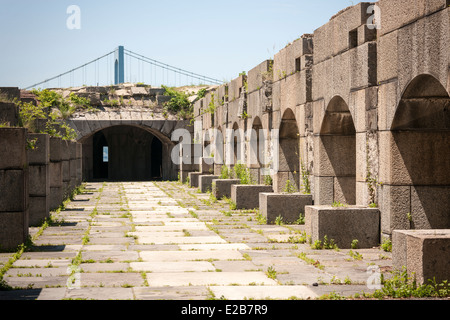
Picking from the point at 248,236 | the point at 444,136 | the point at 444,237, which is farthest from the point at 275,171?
the point at 444,237

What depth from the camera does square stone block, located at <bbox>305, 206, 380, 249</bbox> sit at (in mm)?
7461

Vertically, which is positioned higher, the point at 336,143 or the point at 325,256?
the point at 336,143

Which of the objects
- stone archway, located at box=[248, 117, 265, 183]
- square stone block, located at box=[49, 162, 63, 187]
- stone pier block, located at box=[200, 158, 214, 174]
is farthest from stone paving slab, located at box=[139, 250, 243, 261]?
stone pier block, located at box=[200, 158, 214, 174]

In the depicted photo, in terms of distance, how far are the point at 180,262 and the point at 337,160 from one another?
11.5 feet

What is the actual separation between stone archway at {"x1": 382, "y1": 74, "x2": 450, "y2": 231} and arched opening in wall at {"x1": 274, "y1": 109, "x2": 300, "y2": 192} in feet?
14.6

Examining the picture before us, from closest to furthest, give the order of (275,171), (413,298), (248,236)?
(413,298)
(248,236)
(275,171)

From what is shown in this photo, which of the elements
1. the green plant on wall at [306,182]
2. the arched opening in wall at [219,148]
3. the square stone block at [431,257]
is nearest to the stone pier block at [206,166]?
the arched opening in wall at [219,148]

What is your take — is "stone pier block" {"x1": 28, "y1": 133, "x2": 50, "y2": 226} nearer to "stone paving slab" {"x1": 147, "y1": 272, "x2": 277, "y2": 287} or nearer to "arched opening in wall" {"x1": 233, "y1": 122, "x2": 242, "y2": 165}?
"stone paving slab" {"x1": 147, "y1": 272, "x2": 277, "y2": 287}

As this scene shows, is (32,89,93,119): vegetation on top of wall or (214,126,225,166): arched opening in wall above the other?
(32,89,93,119): vegetation on top of wall

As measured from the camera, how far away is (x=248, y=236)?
Answer: 8617 millimetres

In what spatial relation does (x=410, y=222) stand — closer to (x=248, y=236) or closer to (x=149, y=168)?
(x=248, y=236)

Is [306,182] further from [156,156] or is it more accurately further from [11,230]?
[156,156]

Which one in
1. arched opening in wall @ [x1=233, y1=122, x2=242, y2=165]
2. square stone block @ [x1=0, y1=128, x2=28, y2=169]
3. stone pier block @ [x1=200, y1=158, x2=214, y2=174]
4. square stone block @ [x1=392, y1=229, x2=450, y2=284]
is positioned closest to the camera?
square stone block @ [x1=392, y1=229, x2=450, y2=284]

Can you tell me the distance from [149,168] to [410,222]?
2388 cm
